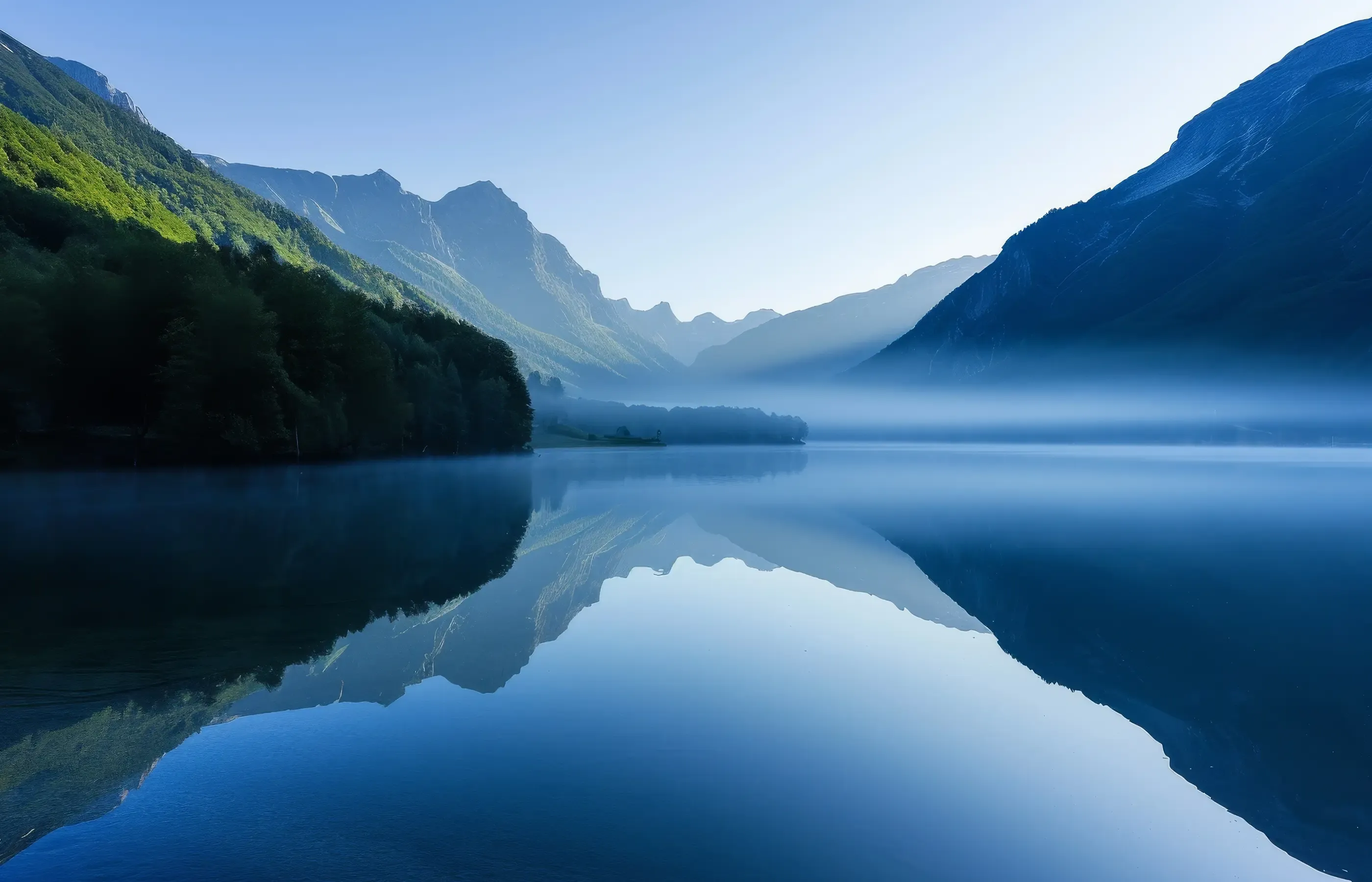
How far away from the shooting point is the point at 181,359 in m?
57.3

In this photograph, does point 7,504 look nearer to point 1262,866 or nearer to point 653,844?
point 653,844

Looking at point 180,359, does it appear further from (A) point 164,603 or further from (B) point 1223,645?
(B) point 1223,645

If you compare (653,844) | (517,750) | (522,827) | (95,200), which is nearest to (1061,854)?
(653,844)

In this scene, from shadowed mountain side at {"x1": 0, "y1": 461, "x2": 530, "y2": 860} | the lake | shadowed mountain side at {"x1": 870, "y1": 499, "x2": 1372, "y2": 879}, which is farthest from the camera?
shadowed mountain side at {"x1": 870, "y1": 499, "x2": 1372, "y2": 879}

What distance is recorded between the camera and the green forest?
192 ft

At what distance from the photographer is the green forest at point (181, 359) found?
58.4 meters

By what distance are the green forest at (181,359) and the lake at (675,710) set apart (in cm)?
3715

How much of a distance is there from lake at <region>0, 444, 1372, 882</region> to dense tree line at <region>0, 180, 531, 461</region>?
122 feet

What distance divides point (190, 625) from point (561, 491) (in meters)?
38.0

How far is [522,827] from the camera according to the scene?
695 centimetres

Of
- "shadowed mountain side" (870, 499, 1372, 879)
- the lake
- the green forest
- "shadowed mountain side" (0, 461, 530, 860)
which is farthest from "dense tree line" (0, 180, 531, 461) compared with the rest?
"shadowed mountain side" (870, 499, 1372, 879)

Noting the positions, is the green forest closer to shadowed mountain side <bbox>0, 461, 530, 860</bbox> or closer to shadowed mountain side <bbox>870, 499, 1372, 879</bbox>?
shadowed mountain side <bbox>0, 461, 530, 860</bbox>

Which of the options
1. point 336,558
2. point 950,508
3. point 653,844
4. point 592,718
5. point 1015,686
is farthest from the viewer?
point 950,508

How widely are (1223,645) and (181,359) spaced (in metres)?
66.1
